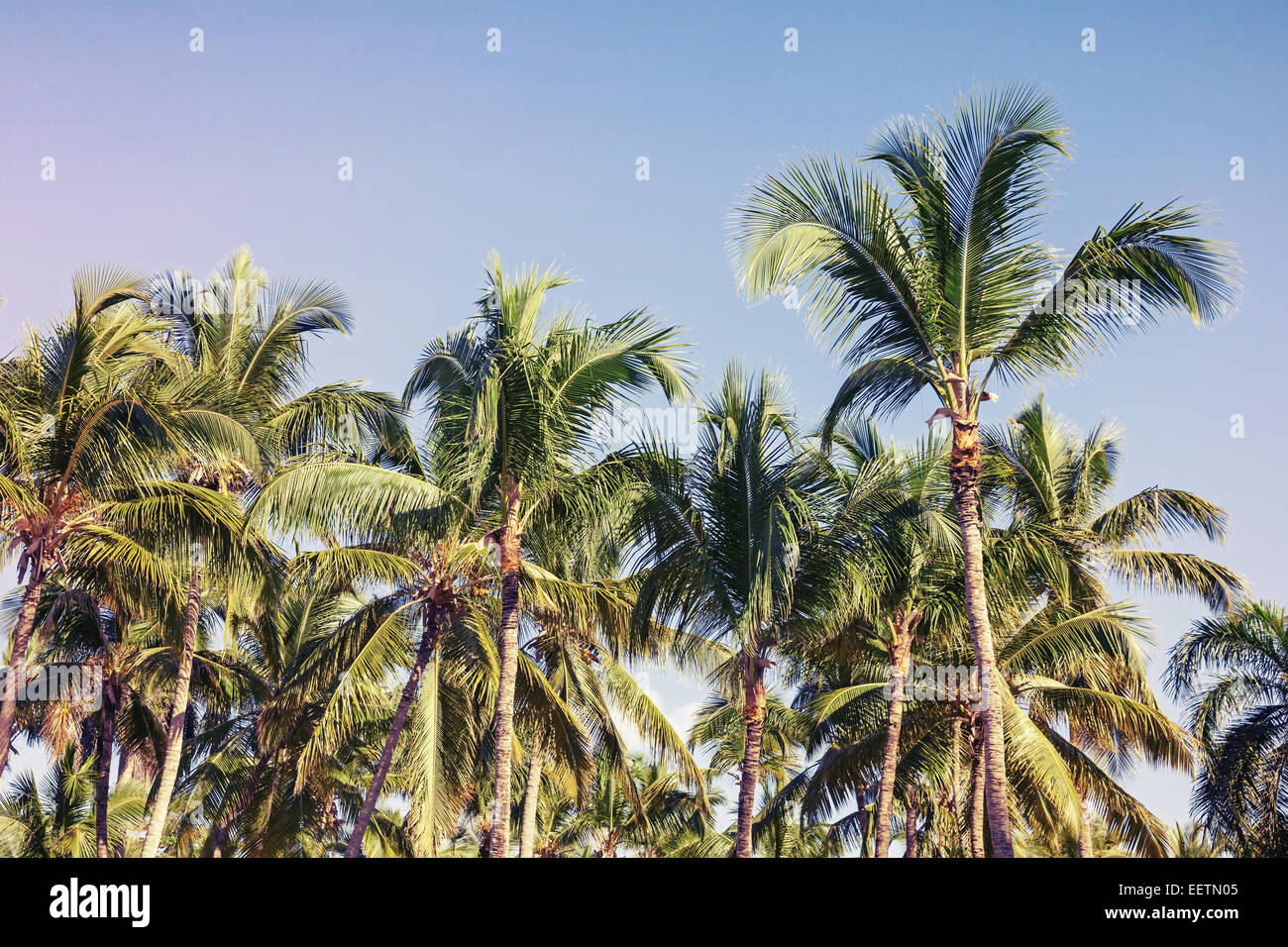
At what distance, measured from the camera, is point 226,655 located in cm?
2355

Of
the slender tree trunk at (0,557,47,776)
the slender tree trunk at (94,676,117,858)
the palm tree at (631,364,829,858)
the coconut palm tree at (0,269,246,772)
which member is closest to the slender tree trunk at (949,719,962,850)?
the palm tree at (631,364,829,858)

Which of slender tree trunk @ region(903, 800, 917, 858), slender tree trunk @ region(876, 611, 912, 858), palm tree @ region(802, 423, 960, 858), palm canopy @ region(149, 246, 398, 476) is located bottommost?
slender tree trunk @ region(903, 800, 917, 858)

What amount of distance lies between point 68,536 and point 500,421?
6607mm

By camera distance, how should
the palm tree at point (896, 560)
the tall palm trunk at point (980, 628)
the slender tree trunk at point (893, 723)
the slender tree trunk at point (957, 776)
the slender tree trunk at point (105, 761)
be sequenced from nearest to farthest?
the tall palm trunk at point (980, 628)
the palm tree at point (896, 560)
the slender tree trunk at point (893, 723)
the slender tree trunk at point (957, 776)
the slender tree trunk at point (105, 761)

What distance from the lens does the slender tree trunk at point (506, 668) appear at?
45.1 feet

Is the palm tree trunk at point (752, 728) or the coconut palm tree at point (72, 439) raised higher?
the coconut palm tree at point (72, 439)

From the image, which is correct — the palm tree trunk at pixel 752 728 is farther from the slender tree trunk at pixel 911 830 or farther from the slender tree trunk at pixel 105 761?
the slender tree trunk at pixel 105 761

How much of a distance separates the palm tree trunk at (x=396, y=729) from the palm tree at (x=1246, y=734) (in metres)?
13.4

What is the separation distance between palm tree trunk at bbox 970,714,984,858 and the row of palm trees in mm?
91

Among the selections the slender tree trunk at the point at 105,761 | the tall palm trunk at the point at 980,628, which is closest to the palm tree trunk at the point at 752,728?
the tall palm trunk at the point at 980,628

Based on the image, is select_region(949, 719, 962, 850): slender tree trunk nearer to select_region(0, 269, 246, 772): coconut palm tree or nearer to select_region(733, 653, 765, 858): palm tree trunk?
select_region(733, 653, 765, 858): palm tree trunk

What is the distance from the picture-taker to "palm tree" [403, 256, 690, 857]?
45.3ft
